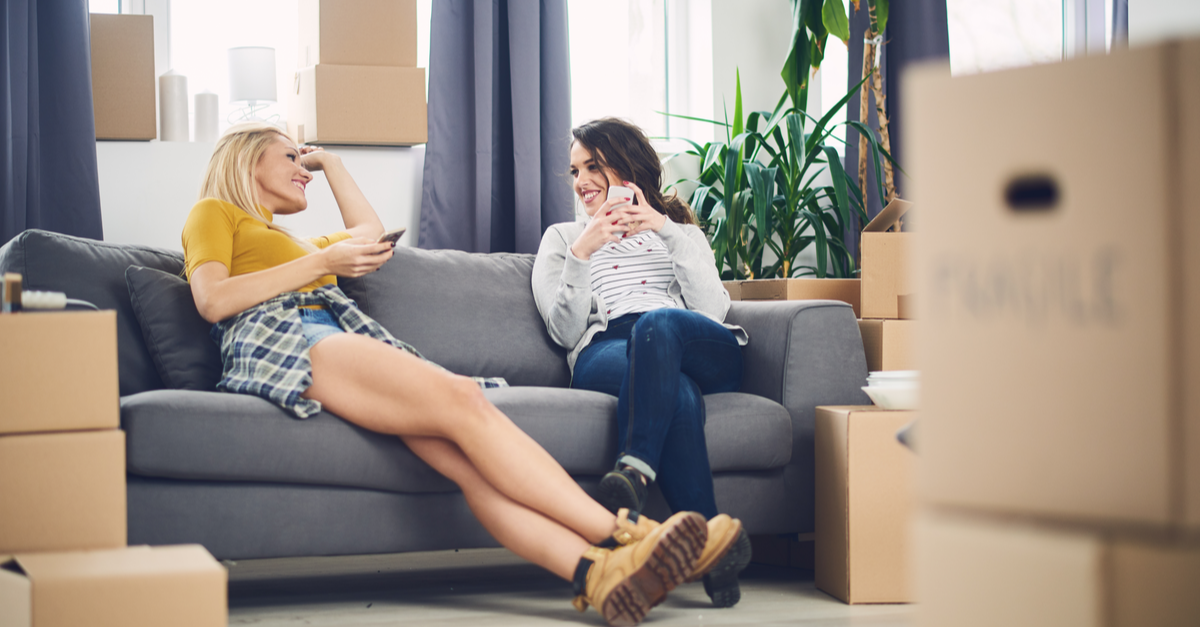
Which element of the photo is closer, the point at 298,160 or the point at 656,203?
the point at 298,160

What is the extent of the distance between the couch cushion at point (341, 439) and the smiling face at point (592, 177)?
63 centimetres

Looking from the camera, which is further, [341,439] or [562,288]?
Result: [562,288]

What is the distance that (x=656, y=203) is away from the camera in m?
2.31

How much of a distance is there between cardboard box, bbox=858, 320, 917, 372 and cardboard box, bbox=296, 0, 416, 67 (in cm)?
141

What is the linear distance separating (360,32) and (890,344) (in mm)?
1577

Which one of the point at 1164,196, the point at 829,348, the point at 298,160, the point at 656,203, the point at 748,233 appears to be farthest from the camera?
the point at 748,233

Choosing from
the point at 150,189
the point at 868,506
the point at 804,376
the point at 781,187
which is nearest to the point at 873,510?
the point at 868,506

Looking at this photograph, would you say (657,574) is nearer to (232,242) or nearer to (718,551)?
(718,551)

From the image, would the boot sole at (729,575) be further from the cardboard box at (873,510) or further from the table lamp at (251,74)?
the table lamp at (251,74)

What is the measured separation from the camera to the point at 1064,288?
1.69 ft

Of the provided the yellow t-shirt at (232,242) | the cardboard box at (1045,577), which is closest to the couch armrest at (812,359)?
the yellow t-shirt at (232,242)

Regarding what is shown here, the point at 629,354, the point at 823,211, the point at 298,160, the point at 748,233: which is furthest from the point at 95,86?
the point at 823,211

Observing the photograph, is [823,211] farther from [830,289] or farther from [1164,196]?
[1164,196]

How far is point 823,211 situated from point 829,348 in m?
1.21
